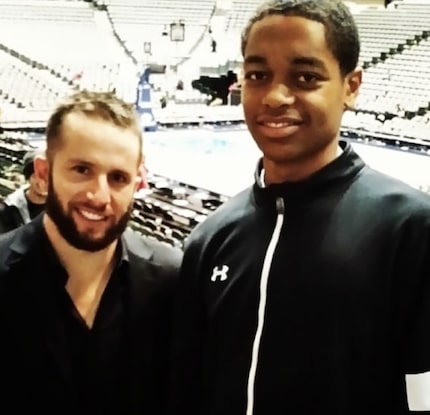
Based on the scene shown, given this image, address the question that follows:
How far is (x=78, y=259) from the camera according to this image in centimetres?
168

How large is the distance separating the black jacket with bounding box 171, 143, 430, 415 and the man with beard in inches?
6.9

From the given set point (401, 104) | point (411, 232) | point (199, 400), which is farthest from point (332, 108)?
point (401, 104)

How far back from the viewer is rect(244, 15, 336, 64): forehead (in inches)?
55.8

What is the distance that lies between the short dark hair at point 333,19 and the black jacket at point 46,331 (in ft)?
2.03

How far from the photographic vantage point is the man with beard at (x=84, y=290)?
5.29ft

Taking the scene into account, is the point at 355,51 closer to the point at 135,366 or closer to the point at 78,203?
the point at 78,203

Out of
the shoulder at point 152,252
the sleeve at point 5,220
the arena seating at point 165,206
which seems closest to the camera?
the shoulder at point 152,252

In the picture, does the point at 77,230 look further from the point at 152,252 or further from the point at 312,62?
the point at 312,62

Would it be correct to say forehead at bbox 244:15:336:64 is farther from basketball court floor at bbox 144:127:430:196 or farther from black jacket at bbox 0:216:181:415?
basketball court floor at bbox 144:127:430:196

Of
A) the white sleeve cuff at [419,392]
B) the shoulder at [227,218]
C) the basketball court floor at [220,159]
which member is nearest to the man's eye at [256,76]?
the shoulder at [227,218]

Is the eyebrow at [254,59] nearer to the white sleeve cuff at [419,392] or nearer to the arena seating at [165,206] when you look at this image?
the white sleeve cuff at [419,392]

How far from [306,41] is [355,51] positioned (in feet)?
0.35

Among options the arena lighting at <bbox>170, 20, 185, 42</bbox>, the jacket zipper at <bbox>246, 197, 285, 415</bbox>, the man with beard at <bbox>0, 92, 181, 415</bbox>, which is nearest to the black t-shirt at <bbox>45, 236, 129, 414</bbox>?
the man with beard at <bbox>0, 92, 181, 415</bbox>

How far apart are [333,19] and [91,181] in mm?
570
